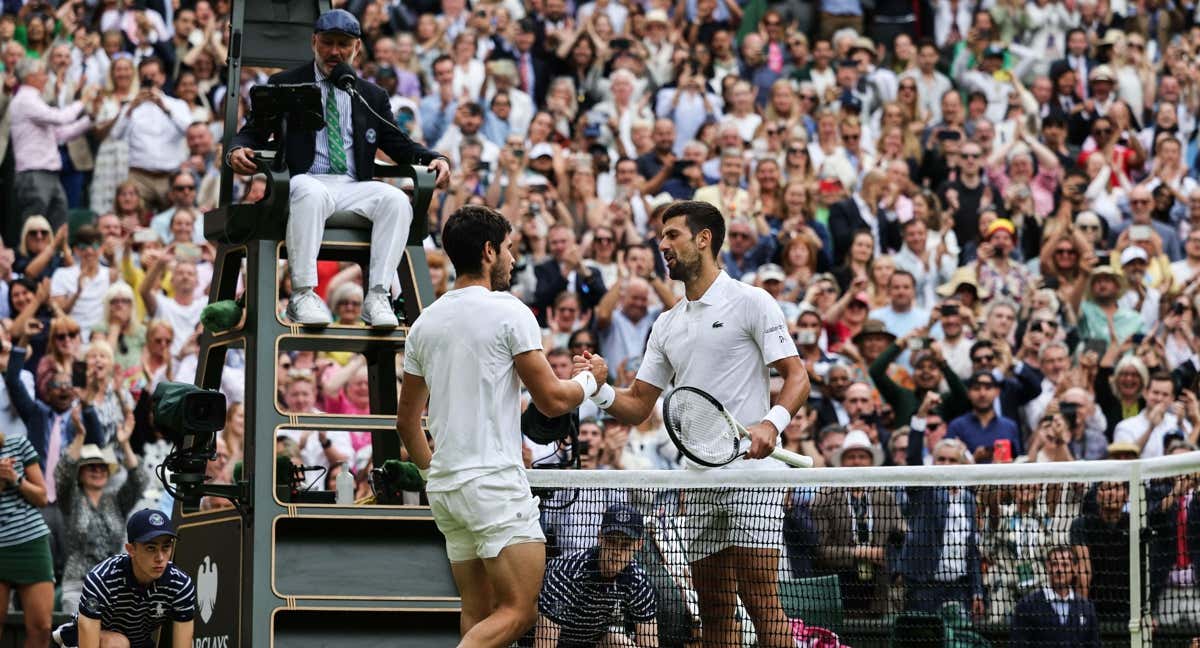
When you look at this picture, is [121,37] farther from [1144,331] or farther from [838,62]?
[1144,331]

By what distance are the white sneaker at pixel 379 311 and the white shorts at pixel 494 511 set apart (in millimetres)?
2437

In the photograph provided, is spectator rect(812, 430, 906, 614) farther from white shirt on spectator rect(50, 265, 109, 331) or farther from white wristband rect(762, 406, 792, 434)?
white shirt on spectator rect(50, 265, 109, 331)

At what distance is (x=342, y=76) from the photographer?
1153 centimetres

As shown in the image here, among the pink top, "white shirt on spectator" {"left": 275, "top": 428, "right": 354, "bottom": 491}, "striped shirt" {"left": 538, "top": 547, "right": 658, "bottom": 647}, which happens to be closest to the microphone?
"striped shirt" {"left": 538, "top": 547, "right": 658, "bottom": 647}

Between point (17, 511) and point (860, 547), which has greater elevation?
point (17, 511)

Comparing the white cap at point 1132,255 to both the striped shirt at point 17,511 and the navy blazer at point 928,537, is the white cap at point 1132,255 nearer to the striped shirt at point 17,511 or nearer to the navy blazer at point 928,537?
the navy blazer at point 928,537

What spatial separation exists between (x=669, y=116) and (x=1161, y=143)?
5306 mm

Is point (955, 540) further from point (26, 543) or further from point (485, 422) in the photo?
point (26, 543)

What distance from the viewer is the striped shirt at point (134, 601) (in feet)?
37.8

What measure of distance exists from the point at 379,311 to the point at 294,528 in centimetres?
129

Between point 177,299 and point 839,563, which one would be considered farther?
point 177,299

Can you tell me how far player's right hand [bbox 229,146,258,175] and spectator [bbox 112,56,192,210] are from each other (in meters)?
9.01

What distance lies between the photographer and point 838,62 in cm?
2372

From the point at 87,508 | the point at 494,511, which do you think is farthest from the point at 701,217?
the point at 87,508
